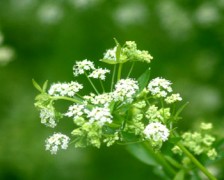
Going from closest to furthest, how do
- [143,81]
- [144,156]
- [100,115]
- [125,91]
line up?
[100,115] < [125,91] < [143,81] < [144,156]

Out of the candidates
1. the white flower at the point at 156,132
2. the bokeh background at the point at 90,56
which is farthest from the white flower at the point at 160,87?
the bokeh background at the point at 90,56

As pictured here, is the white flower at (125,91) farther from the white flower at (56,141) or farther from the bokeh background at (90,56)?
the bokeh background at (90,56)

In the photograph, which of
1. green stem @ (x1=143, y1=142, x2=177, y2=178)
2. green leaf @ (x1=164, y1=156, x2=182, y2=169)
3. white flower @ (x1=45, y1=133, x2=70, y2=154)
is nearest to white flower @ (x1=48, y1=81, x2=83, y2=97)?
white flower @ (x1=45, y1=133, x2=70, y2=154)

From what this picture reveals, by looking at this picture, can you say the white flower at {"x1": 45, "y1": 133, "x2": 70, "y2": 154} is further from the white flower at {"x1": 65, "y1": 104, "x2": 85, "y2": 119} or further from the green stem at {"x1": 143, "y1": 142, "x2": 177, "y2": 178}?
→ the green stem at {"x1": 143, "y1": 142, "x2": 177, "y2": 178}

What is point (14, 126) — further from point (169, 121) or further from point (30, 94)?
point (169, 121)

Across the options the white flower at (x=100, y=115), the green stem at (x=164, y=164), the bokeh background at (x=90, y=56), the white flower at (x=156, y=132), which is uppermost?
the bokeh background at (x=90, y=56)

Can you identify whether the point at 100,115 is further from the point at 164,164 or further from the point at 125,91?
the point at 164,164

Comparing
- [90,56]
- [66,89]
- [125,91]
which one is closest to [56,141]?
[66,89]
